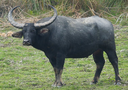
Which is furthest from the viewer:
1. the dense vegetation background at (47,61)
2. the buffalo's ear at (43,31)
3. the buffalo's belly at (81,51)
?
the dense vegetation background at (47,61)

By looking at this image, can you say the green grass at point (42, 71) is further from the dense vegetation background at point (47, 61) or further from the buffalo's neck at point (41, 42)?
the buffalo's neck at point (41, 42)

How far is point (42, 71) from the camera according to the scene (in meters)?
9.38

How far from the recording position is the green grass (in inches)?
293

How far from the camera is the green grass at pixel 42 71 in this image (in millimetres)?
7430

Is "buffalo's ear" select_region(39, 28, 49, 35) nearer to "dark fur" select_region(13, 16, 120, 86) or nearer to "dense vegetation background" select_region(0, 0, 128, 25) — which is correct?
"dark fur" select_region(13, 16, 120, 86)

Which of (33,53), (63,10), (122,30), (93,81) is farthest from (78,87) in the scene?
(63,10)

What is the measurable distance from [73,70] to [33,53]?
2865 millimetres

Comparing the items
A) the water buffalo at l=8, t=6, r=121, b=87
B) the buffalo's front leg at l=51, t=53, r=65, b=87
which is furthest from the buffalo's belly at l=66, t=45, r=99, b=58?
the buffalo's front leg at l=51, t=53, r=65, b=87

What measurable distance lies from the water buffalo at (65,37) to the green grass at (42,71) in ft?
1.34

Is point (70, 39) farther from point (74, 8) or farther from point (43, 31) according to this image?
point (74, 8)

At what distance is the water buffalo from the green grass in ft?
1.34

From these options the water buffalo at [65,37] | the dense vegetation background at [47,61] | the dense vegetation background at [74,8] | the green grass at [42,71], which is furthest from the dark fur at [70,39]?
the dense vegetation background at [74,8]

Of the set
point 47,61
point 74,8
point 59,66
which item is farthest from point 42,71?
point 74,8

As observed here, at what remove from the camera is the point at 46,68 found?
976cm
